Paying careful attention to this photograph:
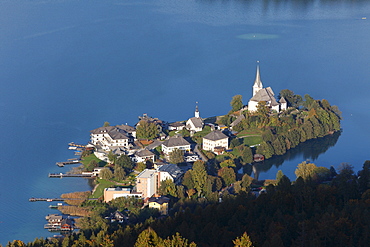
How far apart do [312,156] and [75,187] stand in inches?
363

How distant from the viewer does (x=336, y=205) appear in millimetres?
22906

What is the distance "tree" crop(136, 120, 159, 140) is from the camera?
3039 centimetres

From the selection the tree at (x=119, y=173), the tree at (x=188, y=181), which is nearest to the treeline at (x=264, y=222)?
the tree at (x=188, y=181)

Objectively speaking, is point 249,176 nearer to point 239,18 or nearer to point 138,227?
point 138,227

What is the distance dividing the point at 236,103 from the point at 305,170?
724cm

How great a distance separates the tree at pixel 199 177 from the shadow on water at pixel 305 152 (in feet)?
9.58

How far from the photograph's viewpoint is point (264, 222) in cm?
2136

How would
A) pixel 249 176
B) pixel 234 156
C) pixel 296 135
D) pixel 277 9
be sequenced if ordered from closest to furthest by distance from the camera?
1. pixel 249 176
2. pixel 234 156
3. pixel 296 135
4. pixel 277 9

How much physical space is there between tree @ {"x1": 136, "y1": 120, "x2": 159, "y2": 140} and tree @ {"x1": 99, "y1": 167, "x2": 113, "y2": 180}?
3531 millimetres

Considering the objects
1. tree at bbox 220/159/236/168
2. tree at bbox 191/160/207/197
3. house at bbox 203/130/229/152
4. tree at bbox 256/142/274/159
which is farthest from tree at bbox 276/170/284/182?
house at bbox 203/130/229/152

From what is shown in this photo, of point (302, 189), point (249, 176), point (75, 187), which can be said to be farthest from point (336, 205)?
point (75, 187)

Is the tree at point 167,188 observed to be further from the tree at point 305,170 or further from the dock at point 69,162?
the dock at point 69,162

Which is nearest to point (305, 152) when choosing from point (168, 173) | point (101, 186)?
point (168, 173)

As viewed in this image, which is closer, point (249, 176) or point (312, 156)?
point (249, 176)
